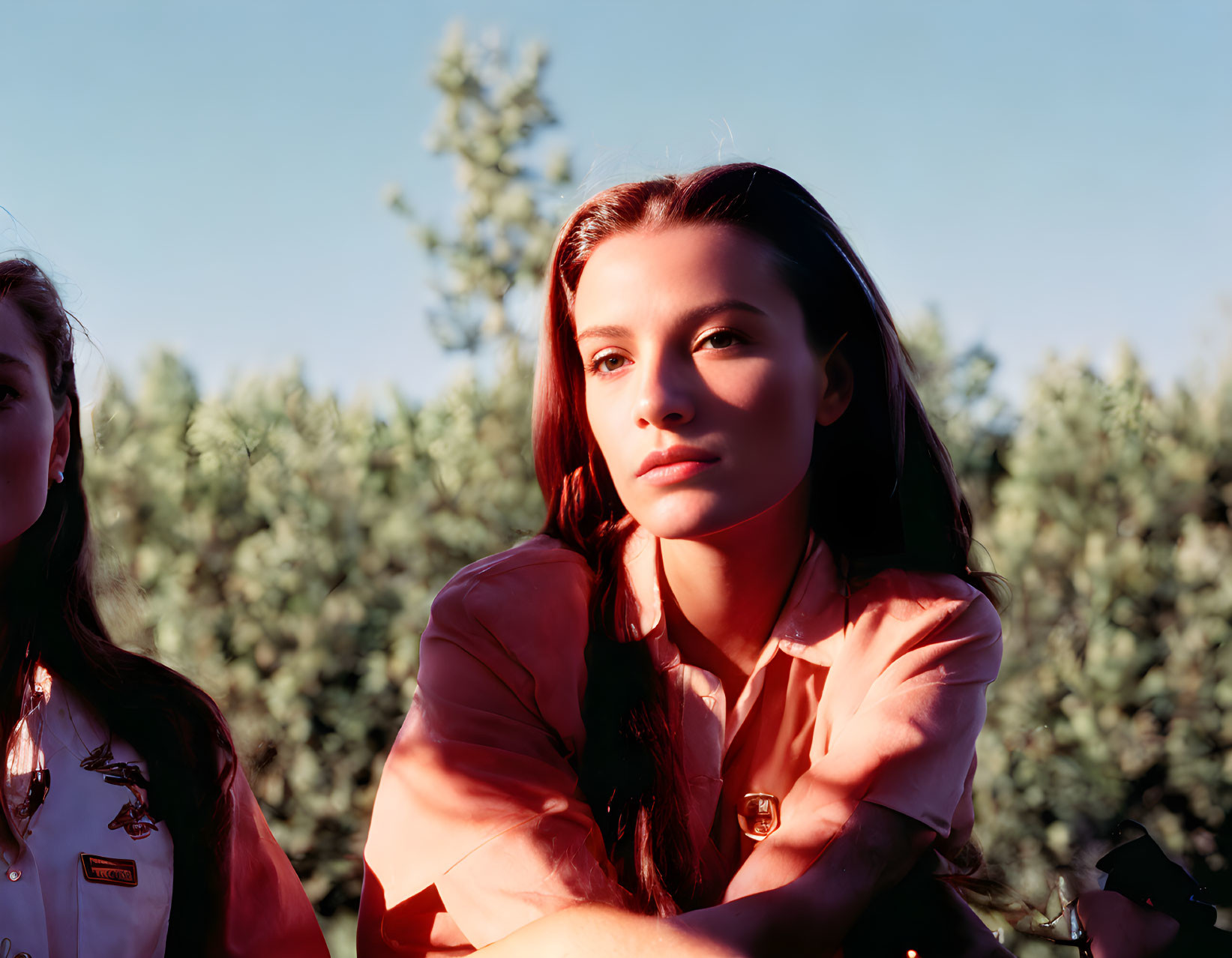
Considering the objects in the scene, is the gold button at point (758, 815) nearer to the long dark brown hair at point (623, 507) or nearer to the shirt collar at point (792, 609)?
the long dark brown hair at point (623, 507)

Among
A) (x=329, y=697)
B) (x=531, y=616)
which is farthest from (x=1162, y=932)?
(x=329, y=697)

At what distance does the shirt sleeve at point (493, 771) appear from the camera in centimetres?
140

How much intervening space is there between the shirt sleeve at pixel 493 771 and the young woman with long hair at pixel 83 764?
0.75 feet

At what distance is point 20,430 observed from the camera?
1.44m

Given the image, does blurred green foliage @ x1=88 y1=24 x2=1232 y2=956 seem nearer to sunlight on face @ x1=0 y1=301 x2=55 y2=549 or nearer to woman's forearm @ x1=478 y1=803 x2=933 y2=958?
sunlight on face @ x1=0 y1=301 x2=55 y2=549

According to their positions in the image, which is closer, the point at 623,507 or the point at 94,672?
the point at 94,672

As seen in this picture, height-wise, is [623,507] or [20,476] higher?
[20,476]

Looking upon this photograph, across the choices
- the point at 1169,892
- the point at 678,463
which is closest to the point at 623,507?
the point at 678,463

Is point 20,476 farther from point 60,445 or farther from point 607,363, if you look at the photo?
point 607,363

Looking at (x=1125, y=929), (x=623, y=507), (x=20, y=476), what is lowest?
(x=1125, y=929)

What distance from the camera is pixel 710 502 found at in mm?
1442

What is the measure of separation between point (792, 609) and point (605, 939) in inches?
22.5

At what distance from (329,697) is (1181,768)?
2.70m

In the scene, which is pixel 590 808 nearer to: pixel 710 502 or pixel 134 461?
pixel 710 502
